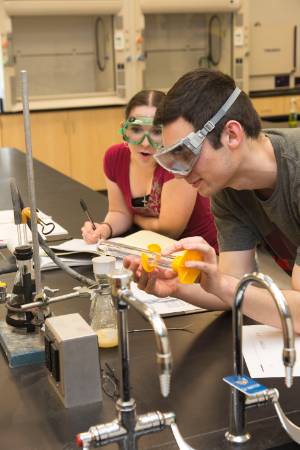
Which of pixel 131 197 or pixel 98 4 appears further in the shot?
pixel 98 4

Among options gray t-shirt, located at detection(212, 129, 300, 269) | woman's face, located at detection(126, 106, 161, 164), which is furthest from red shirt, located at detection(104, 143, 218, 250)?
gray t-shirt, located at detection(212, 129, 300, 269)

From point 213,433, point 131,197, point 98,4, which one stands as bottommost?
A: point 213,433

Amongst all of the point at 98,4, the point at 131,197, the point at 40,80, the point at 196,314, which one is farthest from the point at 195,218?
the point at 40,80

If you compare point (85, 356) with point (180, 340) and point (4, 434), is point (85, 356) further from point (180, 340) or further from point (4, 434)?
point (180, 340)

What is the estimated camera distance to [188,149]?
53.0 inches

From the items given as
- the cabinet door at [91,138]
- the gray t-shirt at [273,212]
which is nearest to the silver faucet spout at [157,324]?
the gray t-shirt at [273,212]

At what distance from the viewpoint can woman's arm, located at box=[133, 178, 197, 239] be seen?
2135 mm

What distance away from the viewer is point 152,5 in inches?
219

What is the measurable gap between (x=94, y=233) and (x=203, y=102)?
801mm

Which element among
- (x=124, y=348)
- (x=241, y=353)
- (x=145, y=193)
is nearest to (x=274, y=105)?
(x=145, y=193)

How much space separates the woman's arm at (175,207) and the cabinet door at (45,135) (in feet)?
11.4

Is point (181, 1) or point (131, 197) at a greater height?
point (181, 1)

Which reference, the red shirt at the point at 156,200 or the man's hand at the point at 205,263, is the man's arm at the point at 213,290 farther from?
the red shirt at the point at 156,200

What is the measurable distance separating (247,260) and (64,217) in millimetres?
975
